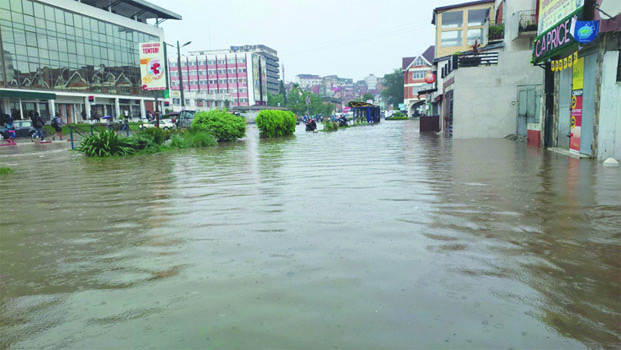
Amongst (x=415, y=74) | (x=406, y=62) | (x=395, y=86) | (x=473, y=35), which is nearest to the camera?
(x=473, y=35)

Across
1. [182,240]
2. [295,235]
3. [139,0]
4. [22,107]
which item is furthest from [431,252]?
[139,0]

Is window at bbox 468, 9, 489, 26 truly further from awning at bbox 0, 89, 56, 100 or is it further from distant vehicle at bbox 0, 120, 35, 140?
awning at bbox 0, 89, 56, 100

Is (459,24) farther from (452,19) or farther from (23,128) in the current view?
(23,128)

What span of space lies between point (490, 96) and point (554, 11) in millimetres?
8718

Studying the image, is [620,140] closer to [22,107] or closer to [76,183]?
[76,183]

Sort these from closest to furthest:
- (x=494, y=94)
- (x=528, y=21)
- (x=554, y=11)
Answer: (x=554, y=11) → (x=494, y=94) → (x=528, y=21)

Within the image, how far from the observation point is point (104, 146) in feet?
55.2

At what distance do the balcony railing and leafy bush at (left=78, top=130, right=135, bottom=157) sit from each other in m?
23.3

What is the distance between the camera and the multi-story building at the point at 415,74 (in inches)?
3371

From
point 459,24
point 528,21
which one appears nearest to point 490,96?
point 528,21

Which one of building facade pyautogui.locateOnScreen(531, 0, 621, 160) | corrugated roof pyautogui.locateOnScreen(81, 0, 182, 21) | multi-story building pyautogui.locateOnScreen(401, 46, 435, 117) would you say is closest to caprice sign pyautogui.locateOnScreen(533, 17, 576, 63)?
building facade pyautogui.locateOnScreen(531, 0, 621, 160)

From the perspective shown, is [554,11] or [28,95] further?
[28,95]

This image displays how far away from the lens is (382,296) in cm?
343

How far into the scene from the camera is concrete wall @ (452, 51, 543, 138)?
22.3 m
